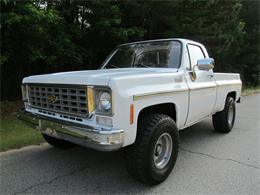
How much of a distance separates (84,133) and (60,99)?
2.40 feet

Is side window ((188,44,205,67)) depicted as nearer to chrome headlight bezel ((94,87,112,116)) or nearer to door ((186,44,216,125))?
door ((186,44,216,125))

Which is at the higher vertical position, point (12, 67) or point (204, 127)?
point (12, 67)

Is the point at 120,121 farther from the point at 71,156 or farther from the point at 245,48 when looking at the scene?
the point at 245,48

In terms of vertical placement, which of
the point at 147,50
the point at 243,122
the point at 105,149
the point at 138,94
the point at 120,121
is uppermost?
the point at 147,50

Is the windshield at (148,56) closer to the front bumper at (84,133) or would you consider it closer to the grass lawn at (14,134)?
the front bumper at (84,133)

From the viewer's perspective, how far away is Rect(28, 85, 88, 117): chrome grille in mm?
3168

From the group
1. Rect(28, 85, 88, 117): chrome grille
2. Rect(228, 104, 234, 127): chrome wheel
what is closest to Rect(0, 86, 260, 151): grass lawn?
Rect(28, 85, 88, 117): chrome grille

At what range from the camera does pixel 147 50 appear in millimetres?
4770

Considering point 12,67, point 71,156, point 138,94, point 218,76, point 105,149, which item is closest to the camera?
point 105,149

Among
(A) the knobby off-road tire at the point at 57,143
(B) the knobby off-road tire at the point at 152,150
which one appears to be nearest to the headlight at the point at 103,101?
(B) the knobby off-road tire at the point at 152,150

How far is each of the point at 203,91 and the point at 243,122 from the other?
3.29 meters

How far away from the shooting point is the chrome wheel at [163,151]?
3572 mm

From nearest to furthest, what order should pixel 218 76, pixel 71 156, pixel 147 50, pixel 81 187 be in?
pixel 81 187 → pixel 71 156 → pixel 147 50 → pixel 218 76

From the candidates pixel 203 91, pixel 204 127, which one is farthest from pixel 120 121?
pixel 204 127
